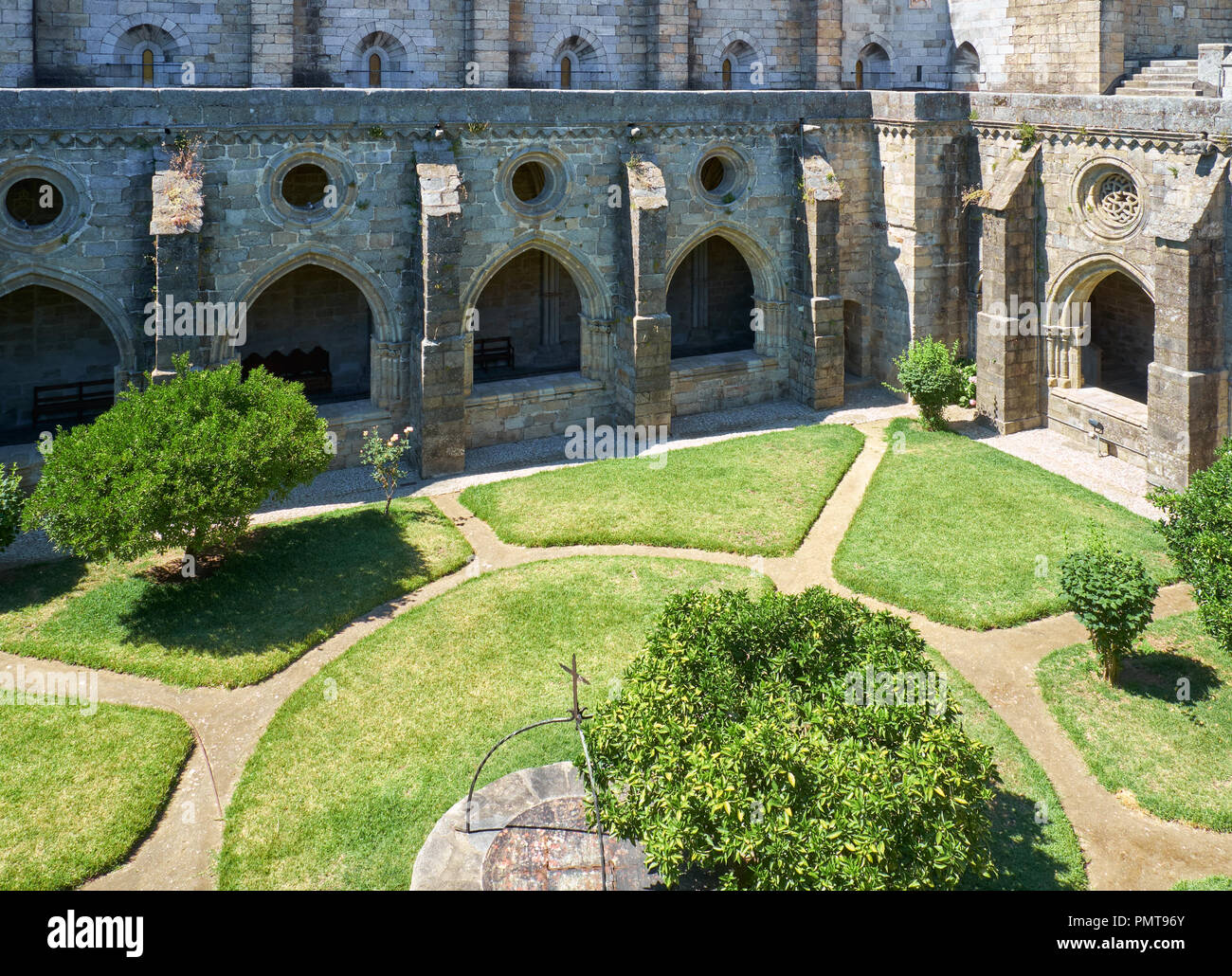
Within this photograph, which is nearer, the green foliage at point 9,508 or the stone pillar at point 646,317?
the green foliage at point 9,508

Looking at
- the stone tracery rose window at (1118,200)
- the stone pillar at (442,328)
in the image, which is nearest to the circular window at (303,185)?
the stone pillar at (442,328)

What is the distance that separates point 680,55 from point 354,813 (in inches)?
870

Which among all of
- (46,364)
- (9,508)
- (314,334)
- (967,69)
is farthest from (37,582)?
(967,69)

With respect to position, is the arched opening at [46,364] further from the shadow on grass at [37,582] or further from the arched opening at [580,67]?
the arched opening at [580,67]

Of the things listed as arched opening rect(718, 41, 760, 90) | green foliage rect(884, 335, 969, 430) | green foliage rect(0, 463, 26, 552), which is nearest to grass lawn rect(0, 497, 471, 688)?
green foliage rect(0, 463, 26, 552)

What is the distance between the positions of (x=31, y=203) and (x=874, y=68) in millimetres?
21678

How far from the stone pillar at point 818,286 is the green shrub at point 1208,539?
10.9 m

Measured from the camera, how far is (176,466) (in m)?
17.5

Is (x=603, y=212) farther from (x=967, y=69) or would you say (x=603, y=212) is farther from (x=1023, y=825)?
(x=1023, y=825)

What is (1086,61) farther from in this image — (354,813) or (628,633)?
(354,813)

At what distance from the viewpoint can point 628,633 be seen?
17625 mm

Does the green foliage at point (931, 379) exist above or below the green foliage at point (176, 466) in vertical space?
above

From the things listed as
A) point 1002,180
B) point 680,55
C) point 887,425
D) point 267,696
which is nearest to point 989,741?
point 267,696

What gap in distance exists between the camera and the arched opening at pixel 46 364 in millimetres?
24375
